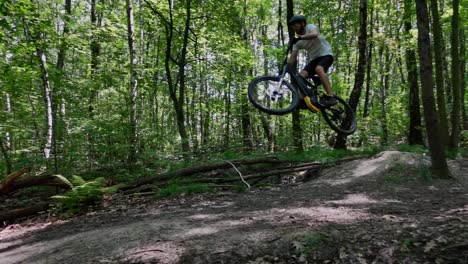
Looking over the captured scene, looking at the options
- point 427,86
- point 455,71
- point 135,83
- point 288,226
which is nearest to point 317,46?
point 427,86

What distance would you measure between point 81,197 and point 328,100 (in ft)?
18.8

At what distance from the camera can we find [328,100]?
759cm

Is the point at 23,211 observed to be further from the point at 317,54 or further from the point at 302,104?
the point at 317,54

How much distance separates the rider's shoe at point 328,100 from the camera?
754cm

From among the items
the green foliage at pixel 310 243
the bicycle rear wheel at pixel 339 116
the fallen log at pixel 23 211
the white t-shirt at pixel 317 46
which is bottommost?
the fallen log at pixel 23 211

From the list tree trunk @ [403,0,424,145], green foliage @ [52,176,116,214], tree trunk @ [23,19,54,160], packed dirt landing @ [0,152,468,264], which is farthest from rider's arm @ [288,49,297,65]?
tree trunk @ [23,19,54,160]

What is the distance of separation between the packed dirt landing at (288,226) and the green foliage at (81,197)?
0.37m

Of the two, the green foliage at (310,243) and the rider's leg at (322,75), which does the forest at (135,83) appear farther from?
the green foliage at (310,243)

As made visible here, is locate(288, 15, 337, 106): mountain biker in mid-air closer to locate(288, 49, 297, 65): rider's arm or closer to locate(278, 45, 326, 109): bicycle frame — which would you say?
locate(288, 49, 297, 65): rider's arm

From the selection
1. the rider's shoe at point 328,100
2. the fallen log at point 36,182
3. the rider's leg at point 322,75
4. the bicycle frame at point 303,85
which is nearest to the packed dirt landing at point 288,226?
the fallen log at point 36,182

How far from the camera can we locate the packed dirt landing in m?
3.92

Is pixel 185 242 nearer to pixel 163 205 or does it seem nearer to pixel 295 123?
pixel 163 205

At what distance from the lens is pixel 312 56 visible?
24.3 feet

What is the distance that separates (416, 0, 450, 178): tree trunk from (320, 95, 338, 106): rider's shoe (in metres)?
1.68
